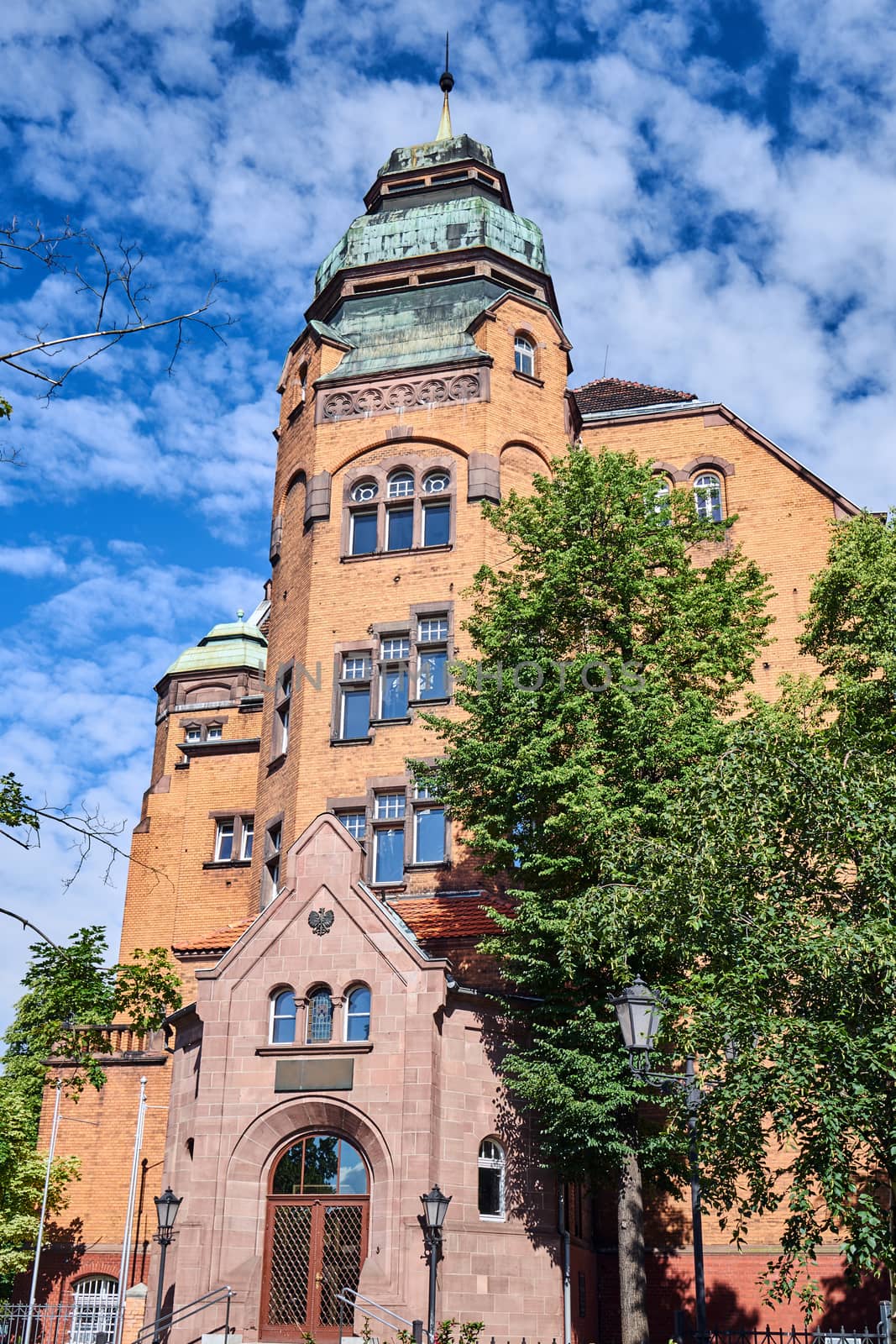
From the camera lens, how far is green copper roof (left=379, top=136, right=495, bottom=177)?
40375 millimetres

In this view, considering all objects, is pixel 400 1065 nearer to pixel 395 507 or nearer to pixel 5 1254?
pixel 5 1254

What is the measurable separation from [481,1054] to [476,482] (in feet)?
46.7

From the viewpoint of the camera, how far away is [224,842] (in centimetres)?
3888

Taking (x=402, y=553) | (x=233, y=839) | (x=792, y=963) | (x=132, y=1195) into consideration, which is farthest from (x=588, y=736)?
(x=233, y=839)

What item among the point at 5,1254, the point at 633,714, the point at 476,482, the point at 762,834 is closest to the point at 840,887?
the point at 762,834

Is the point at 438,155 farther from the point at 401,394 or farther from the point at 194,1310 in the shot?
the point at 194,1310

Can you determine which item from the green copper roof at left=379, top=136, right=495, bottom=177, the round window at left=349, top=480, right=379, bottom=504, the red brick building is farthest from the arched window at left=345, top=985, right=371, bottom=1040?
the green copper roof at left=379, top=136, right=495, bottom=177

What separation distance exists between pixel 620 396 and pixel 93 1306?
89.9ft

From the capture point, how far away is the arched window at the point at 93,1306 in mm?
30109

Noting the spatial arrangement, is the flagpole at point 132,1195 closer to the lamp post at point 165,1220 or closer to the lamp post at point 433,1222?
the lamp post at point 165,1220

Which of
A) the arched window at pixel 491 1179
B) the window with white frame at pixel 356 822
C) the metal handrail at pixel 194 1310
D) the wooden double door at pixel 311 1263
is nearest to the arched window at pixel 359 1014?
the wooden double door at pixel 311 1263

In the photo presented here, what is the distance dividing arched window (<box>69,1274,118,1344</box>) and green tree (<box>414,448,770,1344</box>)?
12349mm

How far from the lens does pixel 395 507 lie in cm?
3400

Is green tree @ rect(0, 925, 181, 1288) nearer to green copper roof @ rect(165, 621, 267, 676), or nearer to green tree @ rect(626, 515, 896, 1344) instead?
green tree @ rect(626, 515, 896, 1344)
